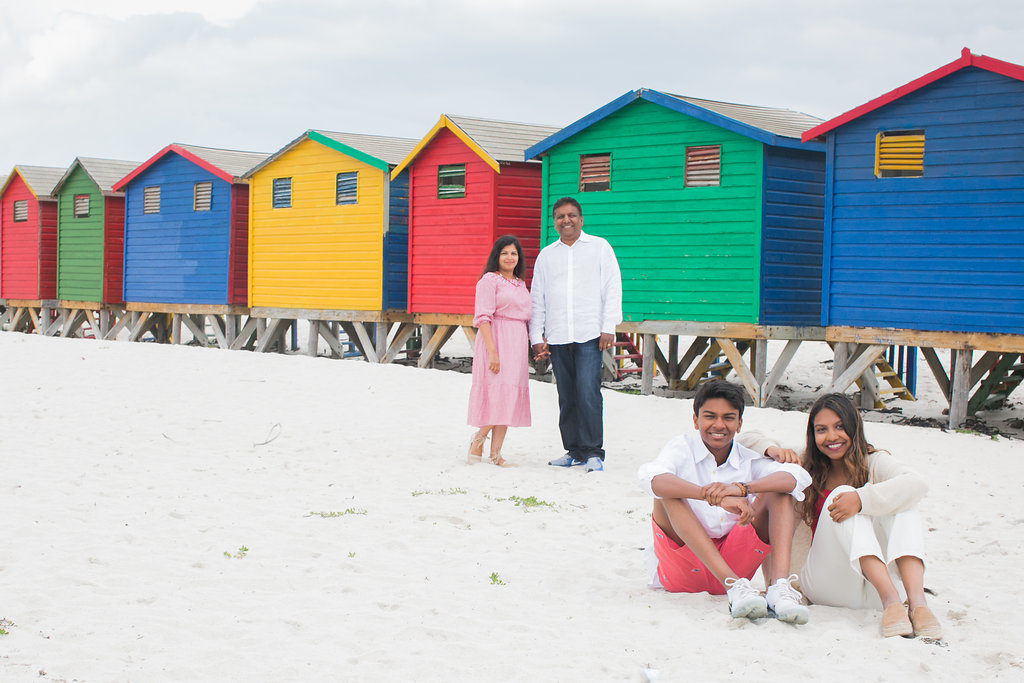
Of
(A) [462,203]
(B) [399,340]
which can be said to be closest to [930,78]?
(A) [462,203]

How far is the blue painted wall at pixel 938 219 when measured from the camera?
11.3 meters

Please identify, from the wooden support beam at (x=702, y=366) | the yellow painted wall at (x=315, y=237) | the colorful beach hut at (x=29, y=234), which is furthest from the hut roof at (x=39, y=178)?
the wooden support beam at (x=702, y=366)

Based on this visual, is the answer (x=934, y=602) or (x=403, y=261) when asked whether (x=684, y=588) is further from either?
(x=403, y=261)

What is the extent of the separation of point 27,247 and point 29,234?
1.27 feet

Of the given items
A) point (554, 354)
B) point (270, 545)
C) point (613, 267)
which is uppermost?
point (613, 267)

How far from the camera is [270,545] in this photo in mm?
5645

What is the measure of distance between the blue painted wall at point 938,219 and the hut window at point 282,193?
1007 cm

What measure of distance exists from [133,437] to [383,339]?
913cm

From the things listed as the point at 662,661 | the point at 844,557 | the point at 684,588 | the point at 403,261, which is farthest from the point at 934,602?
the point at 403,261

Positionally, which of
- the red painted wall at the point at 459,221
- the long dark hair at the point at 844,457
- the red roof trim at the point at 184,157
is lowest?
the long dark hair at the point at 844,457

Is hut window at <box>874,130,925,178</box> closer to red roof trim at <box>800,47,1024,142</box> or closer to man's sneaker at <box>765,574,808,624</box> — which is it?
red roof trim at <box>800,47,1024,142</box>

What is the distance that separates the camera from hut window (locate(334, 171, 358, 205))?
18.0m

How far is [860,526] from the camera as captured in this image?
13.9 ft

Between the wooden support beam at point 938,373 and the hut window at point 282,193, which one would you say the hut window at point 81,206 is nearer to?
the hut window at point 282,193
